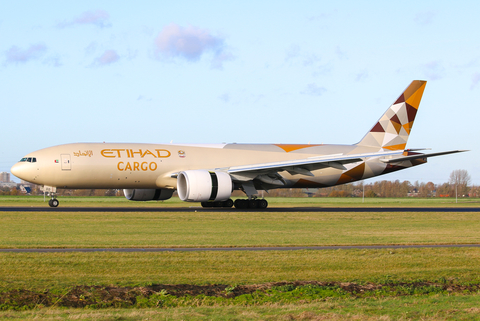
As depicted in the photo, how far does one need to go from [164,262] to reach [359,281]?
4.97 m

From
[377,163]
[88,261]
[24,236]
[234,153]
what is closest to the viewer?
[88,261]

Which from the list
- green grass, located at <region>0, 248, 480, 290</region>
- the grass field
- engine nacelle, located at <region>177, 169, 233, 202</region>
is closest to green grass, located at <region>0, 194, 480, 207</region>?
engine nacelle, located at <region>177, 169, 233, 202</region>

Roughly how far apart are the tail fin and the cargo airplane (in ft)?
6.02

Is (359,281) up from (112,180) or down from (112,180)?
down

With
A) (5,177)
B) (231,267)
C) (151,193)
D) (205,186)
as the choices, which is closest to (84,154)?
(151,193)

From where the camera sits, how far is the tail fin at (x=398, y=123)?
132 feet

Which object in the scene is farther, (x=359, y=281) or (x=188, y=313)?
(x=359, y=281)

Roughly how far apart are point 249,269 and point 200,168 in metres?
22.6

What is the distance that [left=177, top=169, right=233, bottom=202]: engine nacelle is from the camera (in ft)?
102

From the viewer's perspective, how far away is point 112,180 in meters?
33.5

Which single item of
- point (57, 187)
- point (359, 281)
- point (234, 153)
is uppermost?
point (234, 153)

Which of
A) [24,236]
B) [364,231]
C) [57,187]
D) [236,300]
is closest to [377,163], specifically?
[364,231]

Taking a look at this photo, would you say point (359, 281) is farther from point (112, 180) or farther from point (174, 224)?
point (112, 180)

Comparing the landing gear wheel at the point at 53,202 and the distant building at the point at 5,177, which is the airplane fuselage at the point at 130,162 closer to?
the landing gear wheel at the point at 53,202
